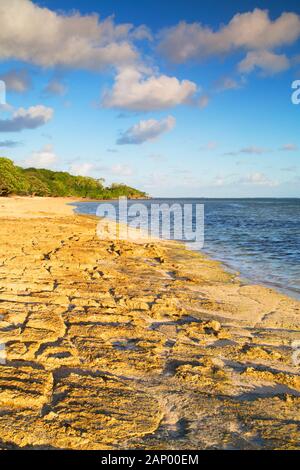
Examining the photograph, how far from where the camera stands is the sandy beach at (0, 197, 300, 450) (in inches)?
139

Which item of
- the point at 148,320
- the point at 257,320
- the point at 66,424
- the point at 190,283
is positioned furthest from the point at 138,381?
the point at 190,283

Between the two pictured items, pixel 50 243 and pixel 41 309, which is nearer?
pixel 41 309

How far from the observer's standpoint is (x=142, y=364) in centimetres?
492

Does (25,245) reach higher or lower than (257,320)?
higher

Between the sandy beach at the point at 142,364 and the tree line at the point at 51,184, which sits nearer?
the sandy beach at the point at 142,364

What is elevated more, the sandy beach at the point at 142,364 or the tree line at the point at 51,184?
the tree line at the point at 51,184

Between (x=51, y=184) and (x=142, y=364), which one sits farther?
(x=51, y=184)

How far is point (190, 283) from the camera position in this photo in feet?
33.3

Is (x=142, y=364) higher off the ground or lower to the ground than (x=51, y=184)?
lower

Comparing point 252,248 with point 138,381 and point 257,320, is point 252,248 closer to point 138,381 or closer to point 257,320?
point 257,320

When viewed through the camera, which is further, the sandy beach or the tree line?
the tree line

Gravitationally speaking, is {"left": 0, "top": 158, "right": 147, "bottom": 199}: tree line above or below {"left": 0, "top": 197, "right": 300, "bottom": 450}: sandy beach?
above

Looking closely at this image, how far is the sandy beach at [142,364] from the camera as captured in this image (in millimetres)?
3535
